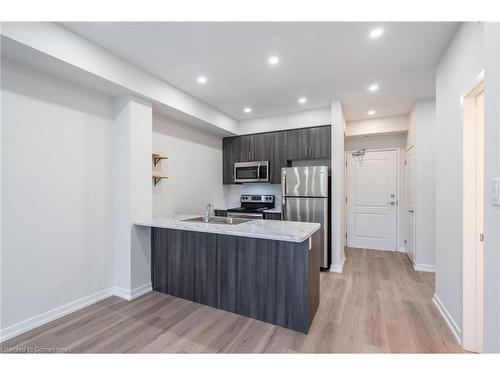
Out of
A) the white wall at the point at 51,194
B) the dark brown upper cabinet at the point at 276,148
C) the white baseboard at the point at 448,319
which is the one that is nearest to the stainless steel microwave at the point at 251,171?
the dark brown upper cabinet at the point at 276,148

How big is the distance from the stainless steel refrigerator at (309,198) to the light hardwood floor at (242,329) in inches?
37.1

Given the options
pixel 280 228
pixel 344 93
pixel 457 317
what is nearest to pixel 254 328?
pixel 280 228

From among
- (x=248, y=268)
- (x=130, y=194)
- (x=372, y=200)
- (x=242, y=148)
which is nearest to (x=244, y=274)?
(x=248, y=268)

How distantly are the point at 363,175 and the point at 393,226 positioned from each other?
1.18 m

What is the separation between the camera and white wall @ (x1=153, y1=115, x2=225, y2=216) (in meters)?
3.48

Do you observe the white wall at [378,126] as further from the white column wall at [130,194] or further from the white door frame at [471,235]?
the white column wall at [130,194]

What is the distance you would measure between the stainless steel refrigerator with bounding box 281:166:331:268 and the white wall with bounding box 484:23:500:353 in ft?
8.59

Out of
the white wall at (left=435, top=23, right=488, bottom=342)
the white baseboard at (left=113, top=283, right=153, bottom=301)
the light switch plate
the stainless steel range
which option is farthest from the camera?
the stainless steel range

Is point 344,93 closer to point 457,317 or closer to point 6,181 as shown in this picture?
point 457,317

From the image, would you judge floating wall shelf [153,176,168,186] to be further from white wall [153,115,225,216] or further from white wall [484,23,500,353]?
white wall [484,23,500,353]

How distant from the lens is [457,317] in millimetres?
1988

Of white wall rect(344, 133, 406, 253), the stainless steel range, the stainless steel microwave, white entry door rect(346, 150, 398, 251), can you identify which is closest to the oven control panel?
the stainless steel range

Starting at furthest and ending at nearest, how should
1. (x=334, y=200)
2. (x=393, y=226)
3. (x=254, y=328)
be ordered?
1. (x=393, y=226)
2. (x=334, y=200)
3. (x=254, y=328)

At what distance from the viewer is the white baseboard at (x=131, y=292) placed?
2.70m
